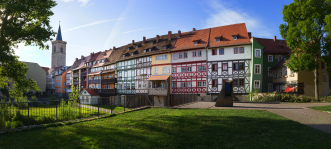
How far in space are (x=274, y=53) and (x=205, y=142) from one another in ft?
104

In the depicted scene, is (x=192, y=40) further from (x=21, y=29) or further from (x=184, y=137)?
(x=184, y=137)

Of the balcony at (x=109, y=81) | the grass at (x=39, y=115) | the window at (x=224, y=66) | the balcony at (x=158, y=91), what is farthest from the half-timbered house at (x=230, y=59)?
the balcony at (x=109, y=81)

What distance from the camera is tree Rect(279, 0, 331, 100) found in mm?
22406

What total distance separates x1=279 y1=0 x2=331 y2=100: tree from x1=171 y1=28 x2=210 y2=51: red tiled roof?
1304cm

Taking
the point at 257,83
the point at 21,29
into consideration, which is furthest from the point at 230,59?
the point at 21,29

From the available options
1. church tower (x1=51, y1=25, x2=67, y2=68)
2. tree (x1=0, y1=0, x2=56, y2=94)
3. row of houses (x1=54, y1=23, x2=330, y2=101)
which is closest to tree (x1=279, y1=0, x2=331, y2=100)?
row of houses (x1=54, y1=23, x2=330, y2=101)

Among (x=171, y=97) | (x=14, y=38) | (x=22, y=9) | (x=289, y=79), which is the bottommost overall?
(x=171, y=97)

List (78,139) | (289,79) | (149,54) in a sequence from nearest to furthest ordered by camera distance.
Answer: (78,139), (289,79), (149,54)

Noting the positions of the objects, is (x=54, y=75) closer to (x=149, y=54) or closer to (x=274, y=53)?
(x=149, y=54)

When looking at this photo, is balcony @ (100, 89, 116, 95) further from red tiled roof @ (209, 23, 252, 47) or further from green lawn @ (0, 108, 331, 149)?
green lawn @ (0, 108, 331, 149)

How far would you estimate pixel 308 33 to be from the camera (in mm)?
22344

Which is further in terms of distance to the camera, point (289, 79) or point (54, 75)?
point (54, 75)

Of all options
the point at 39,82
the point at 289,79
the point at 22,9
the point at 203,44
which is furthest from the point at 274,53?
the point at 39,82

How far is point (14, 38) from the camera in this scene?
13297 millimetres
